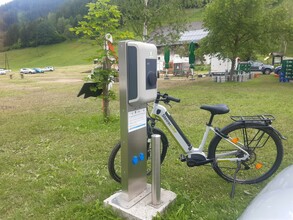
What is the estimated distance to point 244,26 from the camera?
43.3ft

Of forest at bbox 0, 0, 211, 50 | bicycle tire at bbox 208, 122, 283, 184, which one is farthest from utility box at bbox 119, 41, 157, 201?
forest at bbox 0, 0, 211, 50

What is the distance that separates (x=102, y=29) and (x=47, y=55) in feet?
253

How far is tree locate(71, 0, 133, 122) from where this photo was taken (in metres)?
4.71

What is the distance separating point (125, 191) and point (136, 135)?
1.71ft

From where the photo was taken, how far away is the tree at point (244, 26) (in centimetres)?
1298

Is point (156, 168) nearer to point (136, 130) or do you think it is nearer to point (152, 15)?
point (136, 130)

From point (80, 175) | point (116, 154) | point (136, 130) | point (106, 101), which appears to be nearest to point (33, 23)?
point (106, 101)

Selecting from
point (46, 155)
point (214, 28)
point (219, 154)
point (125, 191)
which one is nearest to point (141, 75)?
point (125, 191)

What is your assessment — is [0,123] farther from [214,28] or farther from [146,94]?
[214,28]

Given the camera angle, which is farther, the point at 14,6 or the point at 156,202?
the point at 14,6

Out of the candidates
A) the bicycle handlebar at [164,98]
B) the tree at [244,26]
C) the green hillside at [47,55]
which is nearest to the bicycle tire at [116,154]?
the bicycle handlebar at [164,98]

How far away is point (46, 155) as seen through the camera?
374 centimetres

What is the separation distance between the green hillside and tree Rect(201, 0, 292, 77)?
4993 cm

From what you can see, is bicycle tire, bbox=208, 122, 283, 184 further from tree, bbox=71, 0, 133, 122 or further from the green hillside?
the green hillside
